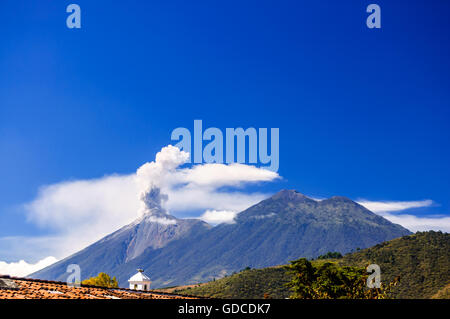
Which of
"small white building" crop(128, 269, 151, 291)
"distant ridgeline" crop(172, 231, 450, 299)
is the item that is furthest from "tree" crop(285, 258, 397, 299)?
"distant ridgeline" crop(172, 231, 450, 299)

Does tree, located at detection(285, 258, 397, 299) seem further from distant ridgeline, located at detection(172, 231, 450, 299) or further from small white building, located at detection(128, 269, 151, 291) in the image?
distant ridgeline, located at detection(172, 231, 450, 299)

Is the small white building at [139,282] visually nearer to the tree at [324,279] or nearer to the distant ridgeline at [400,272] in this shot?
the tree at [324,279]

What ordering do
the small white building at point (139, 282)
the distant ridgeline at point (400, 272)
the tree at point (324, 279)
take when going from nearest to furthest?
1. the tree at point (324, 279)
2. the small white building at point (139, 282)
3. the distant ridgeline at point (400, 272)

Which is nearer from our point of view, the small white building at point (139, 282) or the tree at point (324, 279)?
the tree at point (324, 279)

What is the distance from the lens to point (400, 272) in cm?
9762

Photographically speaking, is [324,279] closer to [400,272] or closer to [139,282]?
[139,282]

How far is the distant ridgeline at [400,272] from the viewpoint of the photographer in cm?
8962

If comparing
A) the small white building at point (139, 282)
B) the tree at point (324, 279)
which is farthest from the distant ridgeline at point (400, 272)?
the small white building at point (139, 282)

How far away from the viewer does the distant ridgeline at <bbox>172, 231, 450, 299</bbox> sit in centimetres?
8962
